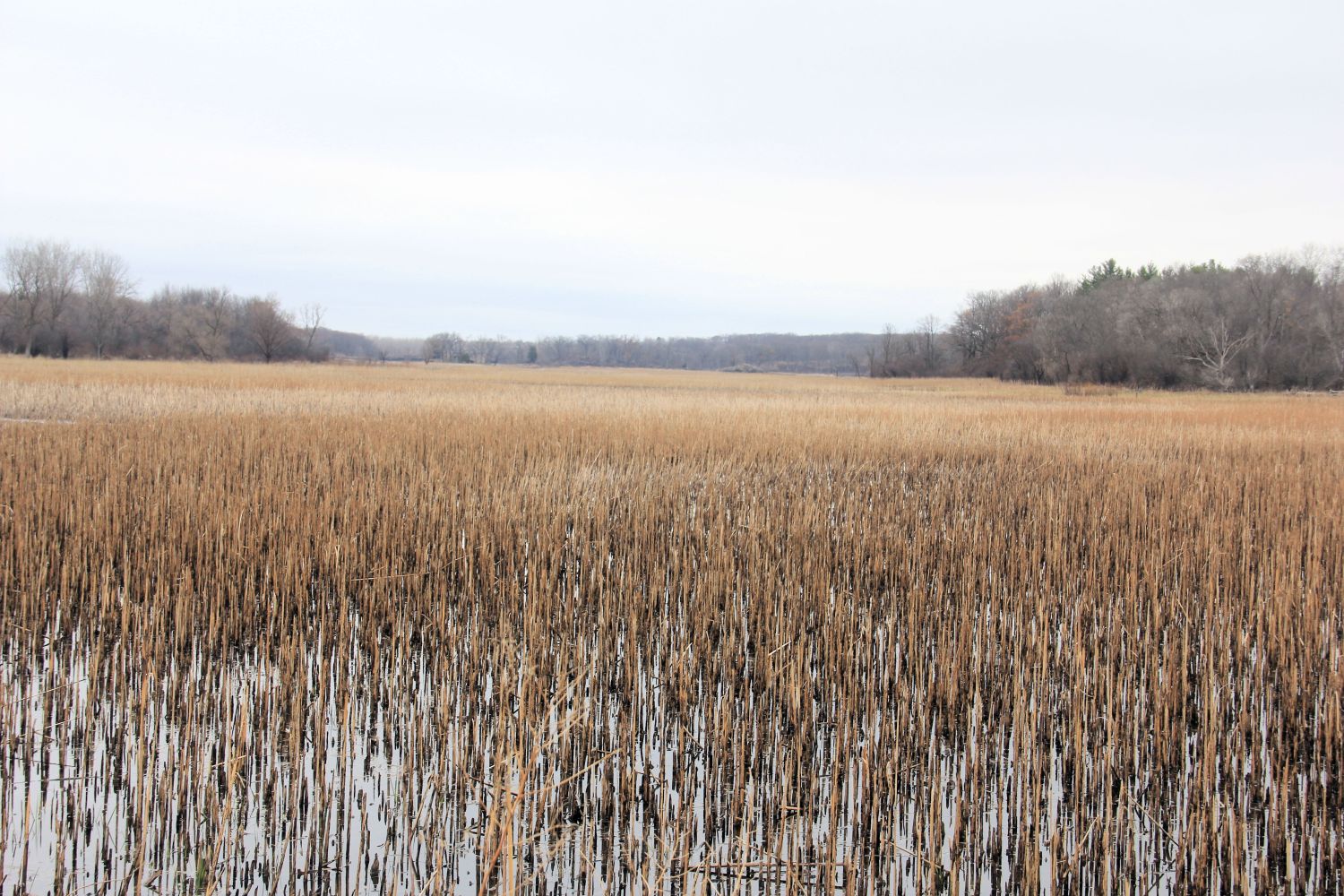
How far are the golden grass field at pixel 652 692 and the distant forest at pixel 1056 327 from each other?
41748 mm

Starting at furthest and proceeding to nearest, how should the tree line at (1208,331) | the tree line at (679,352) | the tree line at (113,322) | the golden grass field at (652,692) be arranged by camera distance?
the tree line at (679,352), the tree line at (113,322), the tree line at (1208,331), the golden grass field at (652,692)

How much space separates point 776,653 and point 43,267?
78.8 m

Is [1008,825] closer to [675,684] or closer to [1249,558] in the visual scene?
[675,684]

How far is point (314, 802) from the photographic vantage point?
86.2 inches

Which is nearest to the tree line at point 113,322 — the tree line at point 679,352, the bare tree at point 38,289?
the bare tree at point 38,289

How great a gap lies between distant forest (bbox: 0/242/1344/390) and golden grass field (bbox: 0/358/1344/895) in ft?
137

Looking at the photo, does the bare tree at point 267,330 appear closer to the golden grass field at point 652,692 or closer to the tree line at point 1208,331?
the tree line at point 1208,331

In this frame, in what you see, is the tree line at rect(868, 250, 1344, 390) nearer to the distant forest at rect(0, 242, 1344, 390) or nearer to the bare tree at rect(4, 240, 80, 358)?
the distant forest at rect(0, 242, 1344, 390)

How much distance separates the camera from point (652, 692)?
293 cm

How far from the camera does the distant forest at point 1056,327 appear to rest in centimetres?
3978

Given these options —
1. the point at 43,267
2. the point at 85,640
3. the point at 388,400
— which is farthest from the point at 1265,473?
the point at 43,267

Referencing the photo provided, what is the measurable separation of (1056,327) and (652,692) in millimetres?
55017

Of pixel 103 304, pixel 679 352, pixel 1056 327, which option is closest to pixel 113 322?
pixel 103 304

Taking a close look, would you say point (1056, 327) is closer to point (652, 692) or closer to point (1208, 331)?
point (1208, 331)
